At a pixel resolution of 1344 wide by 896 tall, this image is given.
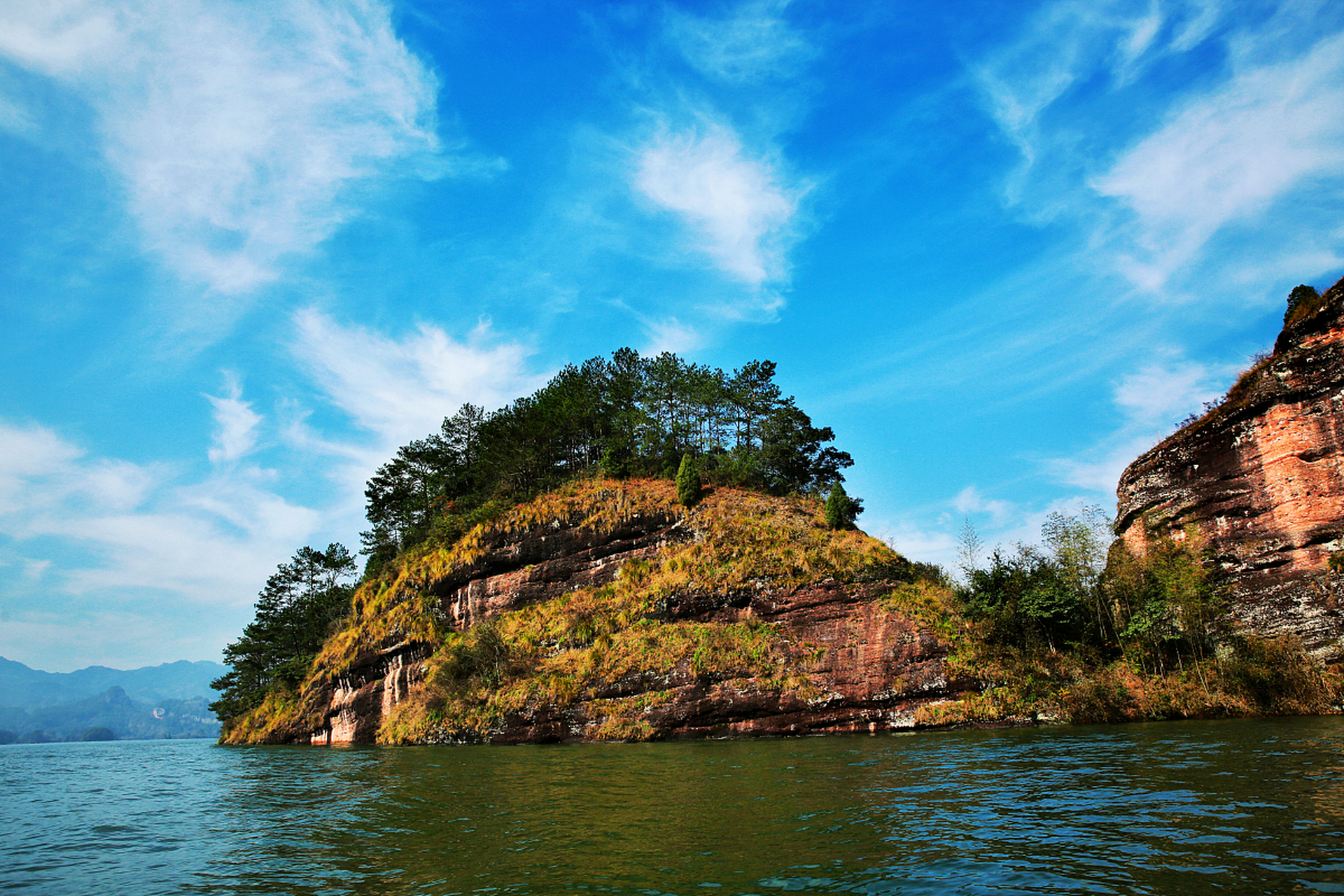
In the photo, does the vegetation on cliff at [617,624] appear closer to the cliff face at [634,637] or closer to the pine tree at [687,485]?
the cliff face at [634,637]

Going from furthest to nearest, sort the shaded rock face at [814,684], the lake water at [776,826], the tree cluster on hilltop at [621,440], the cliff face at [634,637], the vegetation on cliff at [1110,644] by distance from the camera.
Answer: the tree cluster on hilltop at [621,440] → the cliff face at [634,637] → the shaded rock face at [814,684] → the vegetation on cliff at [1110,644] → the lake water at [776,826]

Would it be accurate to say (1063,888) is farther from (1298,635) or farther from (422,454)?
(422,454)

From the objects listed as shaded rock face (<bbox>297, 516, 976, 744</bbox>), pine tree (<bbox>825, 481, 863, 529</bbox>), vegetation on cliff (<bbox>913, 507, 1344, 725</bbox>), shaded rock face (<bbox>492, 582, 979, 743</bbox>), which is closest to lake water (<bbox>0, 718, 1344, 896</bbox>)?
vegetation on cliff (<bbox>913, 507, 1344, 725</bbox>)

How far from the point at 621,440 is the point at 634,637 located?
2106 centimetres

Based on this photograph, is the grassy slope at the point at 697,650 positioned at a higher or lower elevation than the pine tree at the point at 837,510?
lower

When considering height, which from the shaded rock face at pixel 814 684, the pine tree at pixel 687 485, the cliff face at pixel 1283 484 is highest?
the pine tree at pixel 687 485

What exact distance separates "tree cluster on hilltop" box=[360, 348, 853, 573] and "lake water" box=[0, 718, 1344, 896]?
3438 centimetres

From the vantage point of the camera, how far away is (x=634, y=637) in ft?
135

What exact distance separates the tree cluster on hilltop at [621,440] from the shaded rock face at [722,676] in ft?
26.4

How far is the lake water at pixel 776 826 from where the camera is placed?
7910 millimetres

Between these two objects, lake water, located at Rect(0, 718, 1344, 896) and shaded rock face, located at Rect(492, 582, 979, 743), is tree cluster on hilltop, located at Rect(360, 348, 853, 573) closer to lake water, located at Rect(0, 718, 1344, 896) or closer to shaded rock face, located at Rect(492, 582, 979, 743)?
shaded rock face, located at Rect(492, 582, 979, 743)

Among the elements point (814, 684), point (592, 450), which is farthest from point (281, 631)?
point (814, 684)

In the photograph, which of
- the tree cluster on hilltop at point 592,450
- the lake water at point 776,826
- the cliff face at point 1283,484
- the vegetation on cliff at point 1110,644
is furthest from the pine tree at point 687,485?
the cliff face at point 1283,484

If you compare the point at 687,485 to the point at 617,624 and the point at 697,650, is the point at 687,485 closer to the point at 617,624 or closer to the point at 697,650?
the point at 617,624
